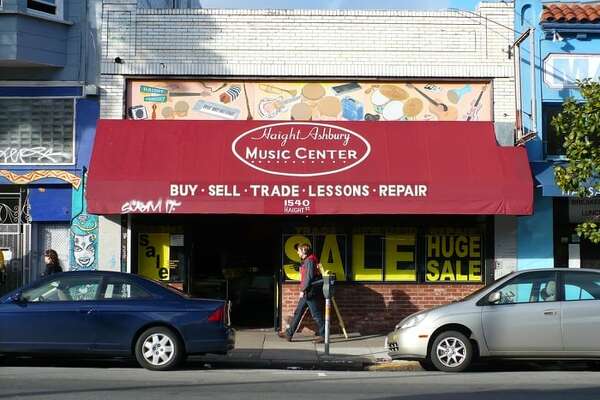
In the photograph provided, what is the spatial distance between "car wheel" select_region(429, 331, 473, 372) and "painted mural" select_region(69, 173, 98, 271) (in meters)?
6.96

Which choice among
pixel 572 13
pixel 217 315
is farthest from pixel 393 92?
pixel 217 315

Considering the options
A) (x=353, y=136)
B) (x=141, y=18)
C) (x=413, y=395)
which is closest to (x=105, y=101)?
(x=141, y=18)

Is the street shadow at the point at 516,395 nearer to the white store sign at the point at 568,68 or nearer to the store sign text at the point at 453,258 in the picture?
the store sign text at the point at 453,258

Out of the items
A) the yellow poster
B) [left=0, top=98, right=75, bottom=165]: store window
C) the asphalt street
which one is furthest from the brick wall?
[left=0, top=98, right=75, bottom=165]: store window

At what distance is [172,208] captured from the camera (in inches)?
523

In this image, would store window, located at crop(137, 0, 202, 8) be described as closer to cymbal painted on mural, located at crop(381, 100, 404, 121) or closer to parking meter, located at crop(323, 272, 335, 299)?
cymbal painted on mural, located at crop(381, 100, 404, 121)

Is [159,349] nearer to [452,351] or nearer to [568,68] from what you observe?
[452,351]

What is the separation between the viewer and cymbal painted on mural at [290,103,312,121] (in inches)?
586

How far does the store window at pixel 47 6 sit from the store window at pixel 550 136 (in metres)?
9.43

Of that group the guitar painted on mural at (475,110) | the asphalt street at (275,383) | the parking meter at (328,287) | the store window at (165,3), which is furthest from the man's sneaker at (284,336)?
the store window at (165,3)

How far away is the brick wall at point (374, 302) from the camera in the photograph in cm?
1462

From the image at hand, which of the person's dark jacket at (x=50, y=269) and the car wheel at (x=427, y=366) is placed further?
the person's dark jacket at (x=50, y=269)

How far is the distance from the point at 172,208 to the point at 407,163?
4.15m

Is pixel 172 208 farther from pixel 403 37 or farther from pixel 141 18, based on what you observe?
pixel 403 37
